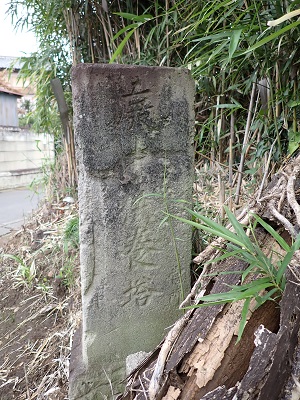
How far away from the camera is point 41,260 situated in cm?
279

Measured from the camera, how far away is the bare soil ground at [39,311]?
169 centimetres

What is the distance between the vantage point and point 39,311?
88.8 inches

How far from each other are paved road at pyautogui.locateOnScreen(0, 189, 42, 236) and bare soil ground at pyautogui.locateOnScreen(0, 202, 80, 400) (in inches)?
41.3

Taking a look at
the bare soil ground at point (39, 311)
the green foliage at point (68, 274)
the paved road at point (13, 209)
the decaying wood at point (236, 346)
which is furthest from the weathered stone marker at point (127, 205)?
the paved road at point (13, 209)

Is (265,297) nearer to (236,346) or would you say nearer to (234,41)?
(236,346)

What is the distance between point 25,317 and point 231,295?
1952 mm

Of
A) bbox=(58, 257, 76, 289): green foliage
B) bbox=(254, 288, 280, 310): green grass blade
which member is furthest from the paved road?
bbox=(254, 288, 280, 310): green grass blade

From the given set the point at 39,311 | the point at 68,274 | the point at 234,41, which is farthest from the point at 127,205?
the point at 39,311

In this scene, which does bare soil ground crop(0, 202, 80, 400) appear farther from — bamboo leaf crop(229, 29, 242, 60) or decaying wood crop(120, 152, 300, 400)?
bamboo leaf crop(229, 29, 242, 60)

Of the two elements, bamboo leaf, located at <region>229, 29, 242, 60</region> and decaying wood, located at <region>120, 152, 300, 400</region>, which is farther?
bamboo leaf, located at <region>229, 29, 242, 60</region>

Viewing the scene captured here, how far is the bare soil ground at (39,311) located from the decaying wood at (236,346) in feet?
3.15

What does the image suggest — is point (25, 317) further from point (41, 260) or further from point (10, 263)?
point (10, 263)

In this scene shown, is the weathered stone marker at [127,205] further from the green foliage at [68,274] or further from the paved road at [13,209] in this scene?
the paved road at [13,209]

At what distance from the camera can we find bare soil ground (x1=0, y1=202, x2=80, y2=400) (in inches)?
66.4
